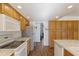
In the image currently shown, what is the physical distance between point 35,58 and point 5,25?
163cm

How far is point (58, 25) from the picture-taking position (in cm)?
877

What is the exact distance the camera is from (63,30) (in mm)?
8672


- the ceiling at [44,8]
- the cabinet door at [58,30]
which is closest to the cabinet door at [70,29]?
the cabinet door at [58,30]

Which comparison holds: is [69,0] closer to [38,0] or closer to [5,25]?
[38,0]

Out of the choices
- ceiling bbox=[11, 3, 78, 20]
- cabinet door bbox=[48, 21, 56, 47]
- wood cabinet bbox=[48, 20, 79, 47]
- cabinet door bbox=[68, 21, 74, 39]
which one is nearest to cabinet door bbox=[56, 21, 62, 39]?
wood cabinet bbox=[48, 20, 79, 47]

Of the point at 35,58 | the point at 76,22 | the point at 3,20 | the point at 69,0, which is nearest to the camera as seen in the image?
the point at 69,0

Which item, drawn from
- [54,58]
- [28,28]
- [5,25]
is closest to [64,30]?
[28,28]

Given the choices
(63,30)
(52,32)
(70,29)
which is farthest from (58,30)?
(70,29)

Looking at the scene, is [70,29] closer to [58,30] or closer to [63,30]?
[63,30]

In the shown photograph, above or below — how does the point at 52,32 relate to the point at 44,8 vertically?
below

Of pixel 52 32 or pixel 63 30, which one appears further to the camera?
pixel 52 32

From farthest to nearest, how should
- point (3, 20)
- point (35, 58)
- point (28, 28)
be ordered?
1. point (28, 28)
2. point (3, 20)
3. point (35, 58)

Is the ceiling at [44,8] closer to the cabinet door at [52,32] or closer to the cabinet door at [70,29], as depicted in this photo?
the cabinet door at [70,29]

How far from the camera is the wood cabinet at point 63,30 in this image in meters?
8.51
